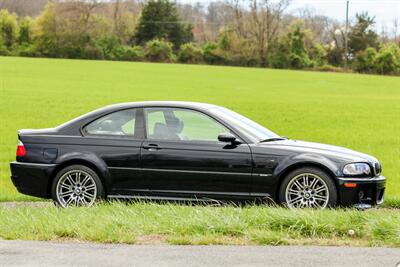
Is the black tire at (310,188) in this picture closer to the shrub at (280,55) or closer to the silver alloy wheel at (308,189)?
the silver alloy wheel at (308,189)

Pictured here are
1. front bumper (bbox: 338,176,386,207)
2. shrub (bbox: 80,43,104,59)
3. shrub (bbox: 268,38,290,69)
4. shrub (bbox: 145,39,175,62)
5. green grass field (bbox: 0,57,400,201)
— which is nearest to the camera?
front bumper (bbox: 338,176,386,207)

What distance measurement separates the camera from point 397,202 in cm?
1050

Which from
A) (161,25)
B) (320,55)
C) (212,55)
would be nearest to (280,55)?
(320,55)

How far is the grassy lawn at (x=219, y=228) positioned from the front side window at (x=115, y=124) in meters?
2.33

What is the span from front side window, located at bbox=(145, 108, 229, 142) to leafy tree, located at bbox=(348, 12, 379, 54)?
94.8m

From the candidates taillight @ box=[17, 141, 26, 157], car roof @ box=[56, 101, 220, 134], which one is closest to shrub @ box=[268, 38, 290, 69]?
car roof @ box=[56, 101, 220, 134]

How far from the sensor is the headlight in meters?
8.90

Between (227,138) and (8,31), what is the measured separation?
9342 centimetres

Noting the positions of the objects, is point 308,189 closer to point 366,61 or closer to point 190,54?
point 366,61

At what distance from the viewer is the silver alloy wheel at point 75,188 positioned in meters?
9.37

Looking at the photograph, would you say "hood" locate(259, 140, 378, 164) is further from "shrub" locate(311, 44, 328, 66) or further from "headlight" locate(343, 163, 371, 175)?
"shrub" locate(311, 44, 328, 66)

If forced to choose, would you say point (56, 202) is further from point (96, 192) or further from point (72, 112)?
point (72, 112)

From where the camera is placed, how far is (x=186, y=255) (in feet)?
19.3

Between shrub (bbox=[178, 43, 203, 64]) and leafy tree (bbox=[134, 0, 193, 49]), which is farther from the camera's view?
leafy tree (bbox=[134, 0, 193, 49])
